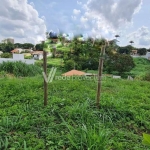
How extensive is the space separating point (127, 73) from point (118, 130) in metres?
18.3

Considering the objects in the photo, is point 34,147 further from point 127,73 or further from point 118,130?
point 127,73

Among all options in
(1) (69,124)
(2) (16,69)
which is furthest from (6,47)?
(1) (69,124)

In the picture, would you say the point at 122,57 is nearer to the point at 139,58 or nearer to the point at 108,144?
the point at 139,58

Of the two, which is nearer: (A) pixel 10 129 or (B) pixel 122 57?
(A) pixel 10 129

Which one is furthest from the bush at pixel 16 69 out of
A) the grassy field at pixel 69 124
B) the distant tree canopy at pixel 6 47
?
the distant tree canopy at pixel 6 47

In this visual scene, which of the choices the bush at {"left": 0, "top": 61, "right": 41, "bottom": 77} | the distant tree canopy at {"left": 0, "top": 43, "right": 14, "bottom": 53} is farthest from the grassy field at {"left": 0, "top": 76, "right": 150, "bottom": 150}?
the distant tree canopy at {"left": 0, "top": 43, "right": 14, "bottom": 53}

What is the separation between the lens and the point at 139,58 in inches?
1075

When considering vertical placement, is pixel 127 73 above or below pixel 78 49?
below

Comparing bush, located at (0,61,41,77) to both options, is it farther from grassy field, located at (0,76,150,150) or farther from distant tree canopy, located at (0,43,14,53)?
distant tree canopy, located at (0,43,14,53)

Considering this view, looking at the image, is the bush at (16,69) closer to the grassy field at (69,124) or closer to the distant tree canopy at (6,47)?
the grassy field at (69,124)

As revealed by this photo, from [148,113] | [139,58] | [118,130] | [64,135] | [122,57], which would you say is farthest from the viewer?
[139,58]

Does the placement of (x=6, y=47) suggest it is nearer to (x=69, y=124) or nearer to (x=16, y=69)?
(x=16, y=69)

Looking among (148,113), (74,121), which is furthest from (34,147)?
(148,113)

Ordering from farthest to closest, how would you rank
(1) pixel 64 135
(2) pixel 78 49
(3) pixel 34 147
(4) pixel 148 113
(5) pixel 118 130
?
(2) pixel 78 49, (4) pixel 148 113, (5) pixel 118 130, (1) pixel 64 135, (3) pixel 34 147
